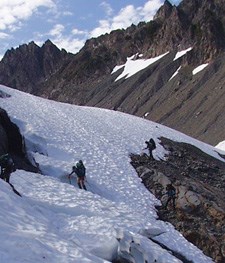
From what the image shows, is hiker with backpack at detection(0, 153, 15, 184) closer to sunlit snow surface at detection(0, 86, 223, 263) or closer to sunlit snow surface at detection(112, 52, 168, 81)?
sunlit snow surface at detection(0, 86, 223, 263)

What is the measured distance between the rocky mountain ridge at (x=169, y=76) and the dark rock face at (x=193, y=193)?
49.1 m

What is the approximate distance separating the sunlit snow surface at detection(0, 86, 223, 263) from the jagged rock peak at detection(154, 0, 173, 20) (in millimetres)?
150578

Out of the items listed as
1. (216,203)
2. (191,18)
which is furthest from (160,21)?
(216,203)

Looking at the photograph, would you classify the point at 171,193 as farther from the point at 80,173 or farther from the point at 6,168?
the point at 6,168

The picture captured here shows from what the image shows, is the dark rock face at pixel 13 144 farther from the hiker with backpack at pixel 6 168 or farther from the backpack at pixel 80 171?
the hiker with backpack at pixel 6 168

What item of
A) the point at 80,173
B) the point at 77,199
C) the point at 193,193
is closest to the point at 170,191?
the point at 193,193

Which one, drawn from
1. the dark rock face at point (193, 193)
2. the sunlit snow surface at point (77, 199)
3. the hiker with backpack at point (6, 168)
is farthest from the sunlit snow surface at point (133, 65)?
the hiker with backpack at point (6, 168)

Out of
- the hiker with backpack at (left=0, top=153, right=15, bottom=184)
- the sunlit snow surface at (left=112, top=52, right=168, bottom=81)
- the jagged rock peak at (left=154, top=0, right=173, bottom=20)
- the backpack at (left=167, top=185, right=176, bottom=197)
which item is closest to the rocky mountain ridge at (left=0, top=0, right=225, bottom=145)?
the jagged rock peak at (left=154, top=0, right=173, bottom=20)

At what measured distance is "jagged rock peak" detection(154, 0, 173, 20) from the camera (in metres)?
179

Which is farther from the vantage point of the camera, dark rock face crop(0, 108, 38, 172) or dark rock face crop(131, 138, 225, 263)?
dark rock face crop(0, 108, 38, 172)

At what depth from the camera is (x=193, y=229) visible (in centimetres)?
1998

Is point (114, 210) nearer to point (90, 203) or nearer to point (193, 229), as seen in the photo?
point (90, 203)

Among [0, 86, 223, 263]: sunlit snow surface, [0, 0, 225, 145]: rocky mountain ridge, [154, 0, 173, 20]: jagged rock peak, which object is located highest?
[154, 0, 173, 20]: jagged rock peak

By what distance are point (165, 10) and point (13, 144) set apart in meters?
167
